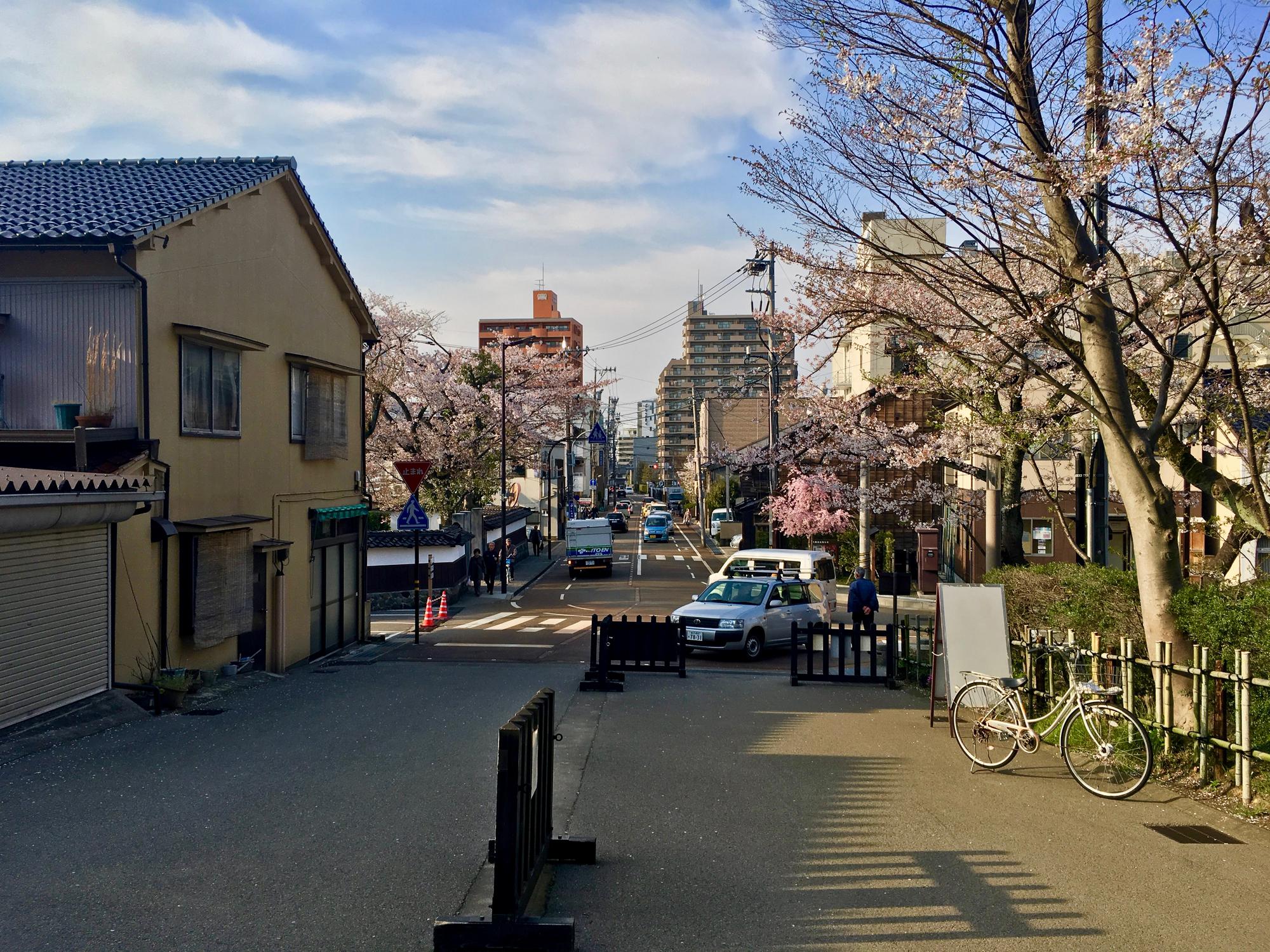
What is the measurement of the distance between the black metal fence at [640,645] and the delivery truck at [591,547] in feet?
87.9

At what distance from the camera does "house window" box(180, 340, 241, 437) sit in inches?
543

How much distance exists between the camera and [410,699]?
1280 centimetres

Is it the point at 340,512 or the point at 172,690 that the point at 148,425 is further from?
the point at 340,512

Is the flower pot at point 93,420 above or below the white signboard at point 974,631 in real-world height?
above

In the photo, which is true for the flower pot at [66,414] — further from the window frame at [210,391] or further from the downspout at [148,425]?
the window frame at [210,391]

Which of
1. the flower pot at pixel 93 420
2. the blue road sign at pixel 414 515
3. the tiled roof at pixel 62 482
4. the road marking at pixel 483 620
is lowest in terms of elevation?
the road marking at pixel 483 620

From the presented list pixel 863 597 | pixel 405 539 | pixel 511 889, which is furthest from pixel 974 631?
pixel 405 539

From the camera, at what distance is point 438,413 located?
41812 mm

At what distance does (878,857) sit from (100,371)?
1094cm

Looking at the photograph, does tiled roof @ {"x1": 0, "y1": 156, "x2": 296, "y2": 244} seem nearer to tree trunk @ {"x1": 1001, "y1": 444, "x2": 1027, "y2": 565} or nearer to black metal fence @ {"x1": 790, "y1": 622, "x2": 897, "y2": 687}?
black metal fence @ {"x1": 790, "y1": 622, "x2": 897, "y2": 687}

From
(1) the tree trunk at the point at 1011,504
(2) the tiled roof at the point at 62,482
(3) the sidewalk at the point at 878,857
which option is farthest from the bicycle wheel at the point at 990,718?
(1) the tree trunk at the point at 1011,504

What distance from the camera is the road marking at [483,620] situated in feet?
86.3

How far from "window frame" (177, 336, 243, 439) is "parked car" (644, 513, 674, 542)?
52124 millimetres

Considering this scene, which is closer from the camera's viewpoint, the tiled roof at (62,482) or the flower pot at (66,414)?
the tiled roof at (62,482)
